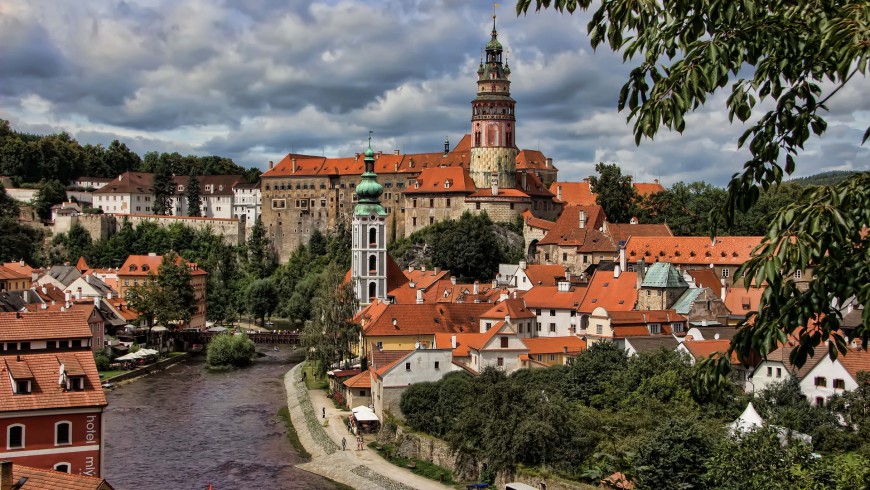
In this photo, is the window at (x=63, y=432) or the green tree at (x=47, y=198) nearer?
the window at (x=63, y=432)

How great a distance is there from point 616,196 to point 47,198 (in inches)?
2409

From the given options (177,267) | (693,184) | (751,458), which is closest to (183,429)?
(751,458)

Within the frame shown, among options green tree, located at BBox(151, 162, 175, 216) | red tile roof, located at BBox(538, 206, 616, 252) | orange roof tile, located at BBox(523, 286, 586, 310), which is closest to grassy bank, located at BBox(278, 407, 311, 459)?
orange roof tile, located at BBox(523, 286, 586, 310)

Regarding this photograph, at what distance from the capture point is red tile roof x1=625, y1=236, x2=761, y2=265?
188ft

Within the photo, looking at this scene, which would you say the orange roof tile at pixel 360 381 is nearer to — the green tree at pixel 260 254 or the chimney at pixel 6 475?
the chimney at pixel 6 475

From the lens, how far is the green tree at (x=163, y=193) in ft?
347

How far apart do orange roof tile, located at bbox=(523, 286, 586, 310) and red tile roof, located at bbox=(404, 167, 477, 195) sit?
31276mm

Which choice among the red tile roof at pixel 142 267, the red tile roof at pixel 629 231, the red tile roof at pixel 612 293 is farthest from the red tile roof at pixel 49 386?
the red tile roof at pixel 142 267

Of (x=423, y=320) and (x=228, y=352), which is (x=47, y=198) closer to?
(x=228, y=352)

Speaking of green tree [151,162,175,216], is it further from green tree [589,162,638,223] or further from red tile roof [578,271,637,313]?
red tile roof [578,271,637,313]

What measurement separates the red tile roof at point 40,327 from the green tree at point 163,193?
8155 centimetres

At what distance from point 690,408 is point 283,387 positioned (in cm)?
2654

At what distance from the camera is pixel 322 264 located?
87.1 meters

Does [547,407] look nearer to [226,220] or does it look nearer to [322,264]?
[322,264]
